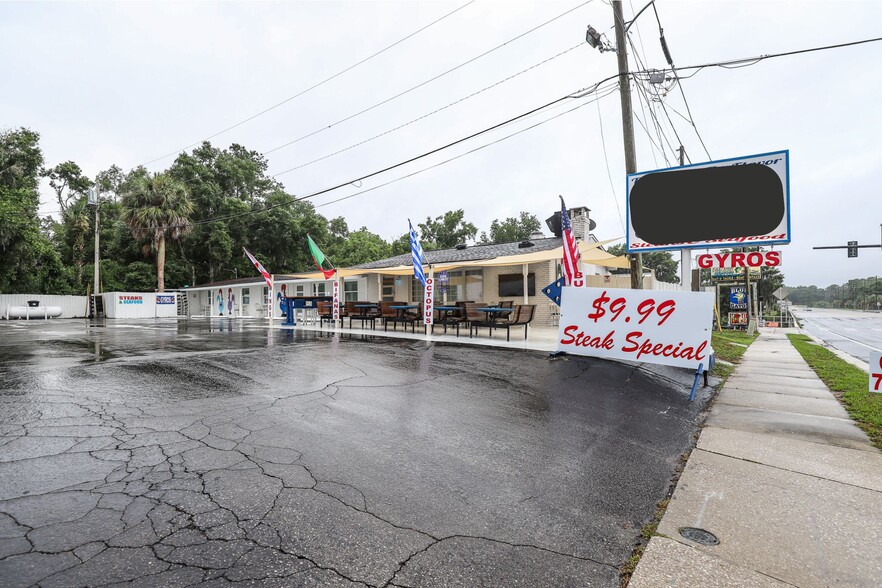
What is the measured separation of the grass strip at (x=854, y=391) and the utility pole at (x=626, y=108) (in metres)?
3.53

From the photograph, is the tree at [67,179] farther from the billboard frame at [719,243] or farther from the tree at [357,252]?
the billboard frame at [719,243]

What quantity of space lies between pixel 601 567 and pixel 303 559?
1.50 meters

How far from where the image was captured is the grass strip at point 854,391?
470 centimetres

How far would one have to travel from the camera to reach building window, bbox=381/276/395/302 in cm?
2353

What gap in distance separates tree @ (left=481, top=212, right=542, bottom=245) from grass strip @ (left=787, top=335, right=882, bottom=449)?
3821cm

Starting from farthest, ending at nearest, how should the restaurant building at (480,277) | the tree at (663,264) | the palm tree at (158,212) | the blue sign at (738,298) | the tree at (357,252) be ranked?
1. the tree at (663,264)
2. the tree at (357,252)
3. the palm tree at (158,212)
4. the blue sign at (738,298)
5. the restaurant building at (480,277)

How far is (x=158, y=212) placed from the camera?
102 feet

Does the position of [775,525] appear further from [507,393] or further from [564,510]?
[507,393]

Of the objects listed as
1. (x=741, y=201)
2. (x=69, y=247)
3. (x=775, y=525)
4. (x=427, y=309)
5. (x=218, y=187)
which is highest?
(x=218, y=187)

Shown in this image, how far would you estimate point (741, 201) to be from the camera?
693 cm

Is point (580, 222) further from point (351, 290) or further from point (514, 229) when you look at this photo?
point (514, 229)

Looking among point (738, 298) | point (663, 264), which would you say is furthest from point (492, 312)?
point (663, 264)

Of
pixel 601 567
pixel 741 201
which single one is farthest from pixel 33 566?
pixel 741 201

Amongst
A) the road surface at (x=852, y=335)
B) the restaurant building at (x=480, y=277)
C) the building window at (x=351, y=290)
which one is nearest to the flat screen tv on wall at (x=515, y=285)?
the restaurant building at (x=480, y=277)
